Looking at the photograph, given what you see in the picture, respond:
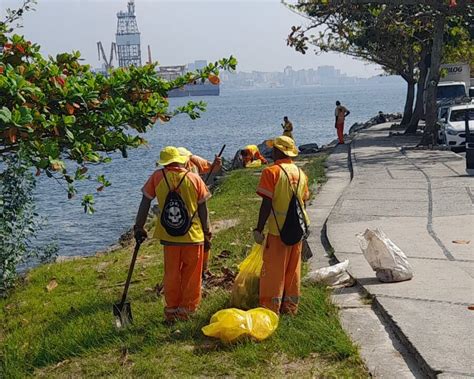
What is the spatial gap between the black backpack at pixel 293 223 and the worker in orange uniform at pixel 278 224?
0.02 m

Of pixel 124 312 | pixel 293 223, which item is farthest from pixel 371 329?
pixel 124 312

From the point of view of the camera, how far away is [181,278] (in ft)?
21.9

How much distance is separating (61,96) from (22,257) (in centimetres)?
509

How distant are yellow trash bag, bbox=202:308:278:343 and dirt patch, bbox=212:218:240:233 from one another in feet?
18.9

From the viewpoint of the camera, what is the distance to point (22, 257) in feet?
33.0

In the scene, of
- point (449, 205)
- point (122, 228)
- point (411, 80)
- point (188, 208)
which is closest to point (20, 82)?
point (188, 208)

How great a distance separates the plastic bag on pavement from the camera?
291 inches

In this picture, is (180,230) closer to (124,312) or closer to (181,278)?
(181,278)

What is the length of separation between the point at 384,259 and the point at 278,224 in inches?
58.8

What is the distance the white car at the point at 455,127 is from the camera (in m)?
22.3

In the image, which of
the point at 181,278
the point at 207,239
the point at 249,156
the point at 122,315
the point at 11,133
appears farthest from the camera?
the point at 249,156

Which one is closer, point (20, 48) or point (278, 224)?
point (20, 48)

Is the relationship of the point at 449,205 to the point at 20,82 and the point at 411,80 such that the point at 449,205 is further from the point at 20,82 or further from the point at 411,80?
the point at 411,80

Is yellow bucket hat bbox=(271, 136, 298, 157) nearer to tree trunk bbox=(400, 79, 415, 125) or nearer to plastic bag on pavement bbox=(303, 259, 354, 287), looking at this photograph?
plastic bag on pavement bbox=(303, 259, 354, 287)
